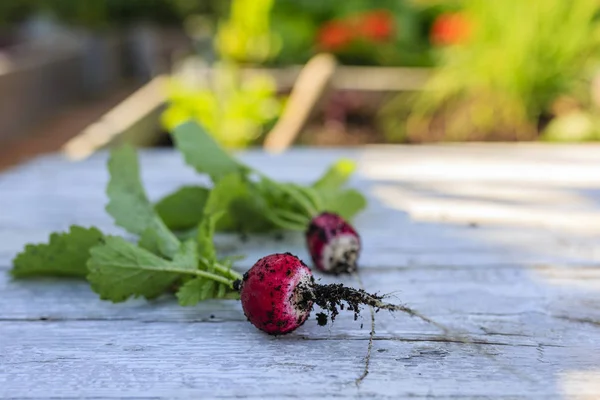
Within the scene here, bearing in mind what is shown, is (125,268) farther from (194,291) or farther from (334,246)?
(334,246)

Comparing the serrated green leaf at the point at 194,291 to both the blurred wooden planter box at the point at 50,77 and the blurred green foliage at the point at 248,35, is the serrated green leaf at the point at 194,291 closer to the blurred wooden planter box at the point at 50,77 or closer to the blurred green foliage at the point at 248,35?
the blurred green foliage at the point at 248,35

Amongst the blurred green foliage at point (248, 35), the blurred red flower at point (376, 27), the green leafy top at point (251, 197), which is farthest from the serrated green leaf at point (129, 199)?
the blurred red flower at point (376, 27)

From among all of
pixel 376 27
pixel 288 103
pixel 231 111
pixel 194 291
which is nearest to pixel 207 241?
pixel 194 291

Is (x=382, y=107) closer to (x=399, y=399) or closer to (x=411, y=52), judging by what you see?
(x=411, y=52)

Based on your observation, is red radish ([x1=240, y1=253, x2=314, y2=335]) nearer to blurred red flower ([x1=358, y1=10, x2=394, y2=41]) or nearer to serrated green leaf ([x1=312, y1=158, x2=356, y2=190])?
serrated green leaf ([x1=312, y1=158, x2=356, y2=190])

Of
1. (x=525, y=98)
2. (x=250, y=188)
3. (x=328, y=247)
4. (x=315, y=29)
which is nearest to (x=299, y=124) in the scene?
(x=525, y=98)

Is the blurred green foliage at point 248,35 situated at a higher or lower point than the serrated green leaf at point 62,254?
higher
